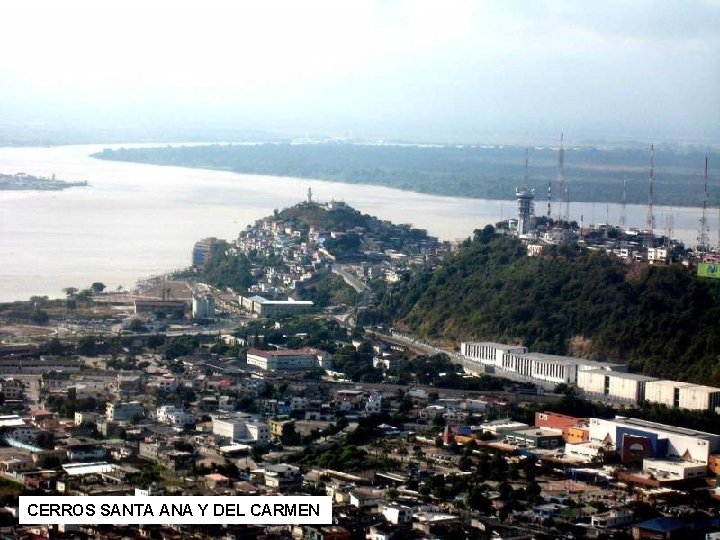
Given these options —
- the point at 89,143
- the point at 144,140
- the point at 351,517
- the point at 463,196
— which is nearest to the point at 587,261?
the point at 351,517

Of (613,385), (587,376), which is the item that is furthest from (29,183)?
(613,385)

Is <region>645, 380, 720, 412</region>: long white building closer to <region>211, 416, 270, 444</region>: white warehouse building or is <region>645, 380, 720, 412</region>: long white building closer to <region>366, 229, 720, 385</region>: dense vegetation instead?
<region>366, 229, 720, 385</region>: dense vegetation

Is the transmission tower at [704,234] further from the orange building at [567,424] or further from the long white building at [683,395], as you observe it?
the orange building at [567,424]

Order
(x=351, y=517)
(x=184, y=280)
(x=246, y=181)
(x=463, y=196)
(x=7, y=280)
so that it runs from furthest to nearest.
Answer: (x=246, y=181) < (x=463, y=196) < (x=184, y=280) < (x=7, y=280) < (x=351, y=517)

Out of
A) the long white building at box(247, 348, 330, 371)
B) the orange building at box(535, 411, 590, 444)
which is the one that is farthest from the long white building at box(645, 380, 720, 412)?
the long white building at box(247, 348, 330, 371)

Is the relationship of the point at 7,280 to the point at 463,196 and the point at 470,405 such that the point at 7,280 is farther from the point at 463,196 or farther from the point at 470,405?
the point at 463,196

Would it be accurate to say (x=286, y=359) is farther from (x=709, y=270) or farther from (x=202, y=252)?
(x=202, y=252)

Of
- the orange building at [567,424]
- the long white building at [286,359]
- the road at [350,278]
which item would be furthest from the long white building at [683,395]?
the road at [350,278]
